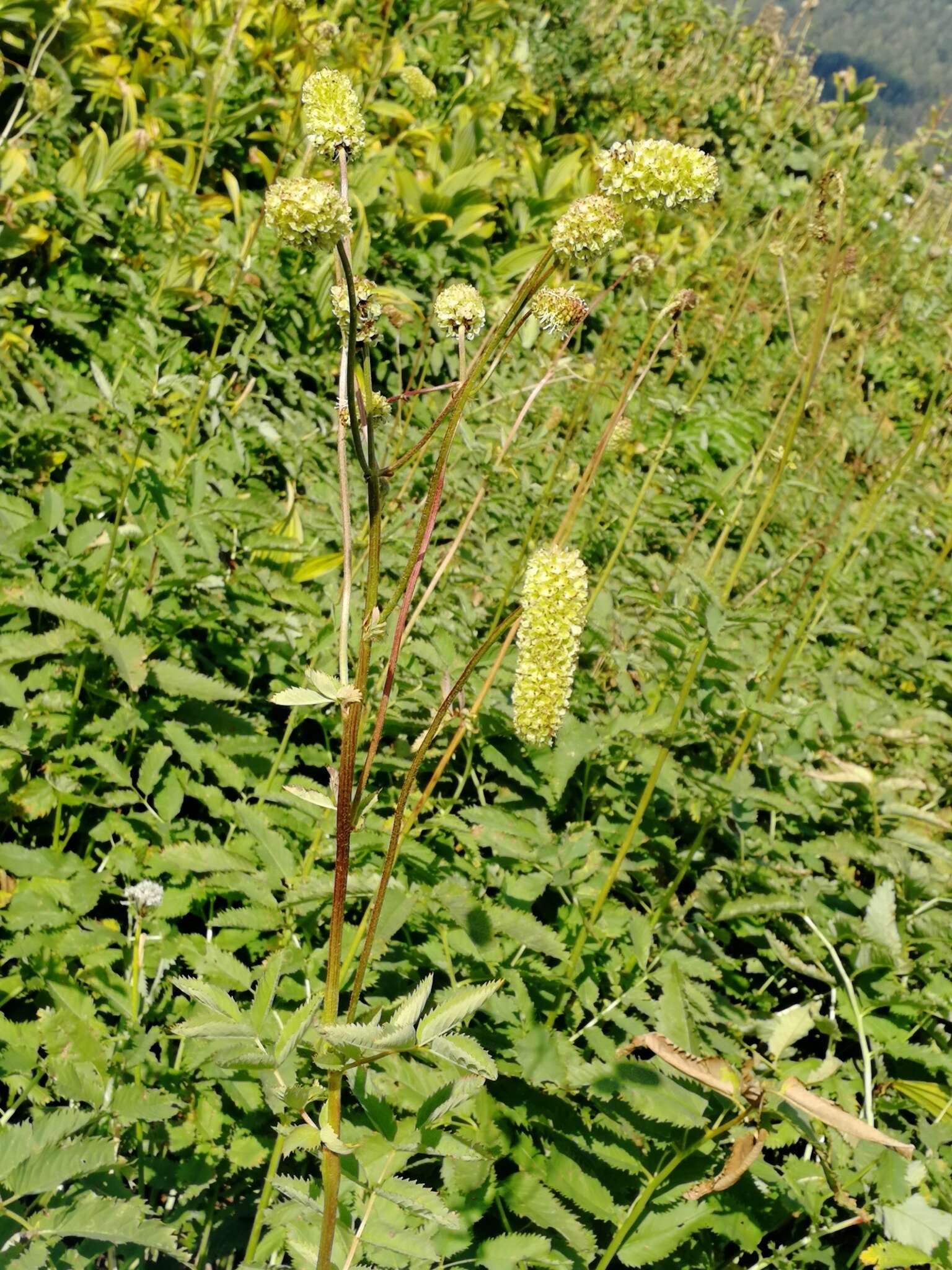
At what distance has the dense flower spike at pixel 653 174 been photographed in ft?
3.57

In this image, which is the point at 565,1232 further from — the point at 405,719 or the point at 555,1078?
the point at 405,719

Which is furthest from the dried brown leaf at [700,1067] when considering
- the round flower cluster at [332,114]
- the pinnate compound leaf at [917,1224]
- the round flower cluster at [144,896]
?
the round flower cluster at [332,114]

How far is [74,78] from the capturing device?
3.90 metres

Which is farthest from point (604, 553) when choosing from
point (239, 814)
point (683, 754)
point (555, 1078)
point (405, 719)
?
point (555, 1078)

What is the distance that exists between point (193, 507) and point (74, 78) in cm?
273

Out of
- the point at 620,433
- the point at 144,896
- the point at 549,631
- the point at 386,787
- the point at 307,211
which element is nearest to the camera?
the point at 307,211

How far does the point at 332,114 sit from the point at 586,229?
28 cm

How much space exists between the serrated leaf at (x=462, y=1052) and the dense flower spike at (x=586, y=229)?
79 centimetres

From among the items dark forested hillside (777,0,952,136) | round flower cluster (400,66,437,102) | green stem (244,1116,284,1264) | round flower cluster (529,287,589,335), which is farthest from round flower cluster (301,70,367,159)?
dark forested hillside (777,0,952,136)

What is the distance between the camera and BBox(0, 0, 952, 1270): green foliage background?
1438 millimetres

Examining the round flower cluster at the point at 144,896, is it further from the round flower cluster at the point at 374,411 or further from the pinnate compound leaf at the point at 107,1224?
the round flower cluster at the point at 374,411

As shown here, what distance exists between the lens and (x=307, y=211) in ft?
3.06

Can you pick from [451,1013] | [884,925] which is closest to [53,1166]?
[451,1013]

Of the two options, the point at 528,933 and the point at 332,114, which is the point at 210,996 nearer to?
the point at 528,933
